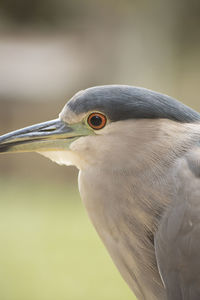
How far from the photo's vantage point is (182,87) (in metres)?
5.56

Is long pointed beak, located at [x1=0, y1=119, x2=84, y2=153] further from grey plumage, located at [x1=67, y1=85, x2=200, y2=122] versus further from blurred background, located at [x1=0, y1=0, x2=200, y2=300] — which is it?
blurred background, located at [x1=0, y1=0, x2=200, y2=300]

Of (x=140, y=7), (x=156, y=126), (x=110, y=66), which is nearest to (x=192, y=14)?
(x=140, y=7)

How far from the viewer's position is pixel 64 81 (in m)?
5.05

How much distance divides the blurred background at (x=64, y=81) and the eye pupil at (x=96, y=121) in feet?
6.26

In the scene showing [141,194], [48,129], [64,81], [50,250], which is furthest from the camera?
[64,81]

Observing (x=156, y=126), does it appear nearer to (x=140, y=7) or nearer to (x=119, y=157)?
(x=119, y=157)

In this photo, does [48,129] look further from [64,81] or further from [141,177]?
[64,81]

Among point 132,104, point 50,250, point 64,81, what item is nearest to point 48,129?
point 132,104

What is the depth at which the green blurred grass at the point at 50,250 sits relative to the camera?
112 inches

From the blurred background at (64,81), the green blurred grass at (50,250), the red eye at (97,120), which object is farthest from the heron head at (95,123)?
the blurred background at (64,81)

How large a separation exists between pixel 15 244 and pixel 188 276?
8.68 ft

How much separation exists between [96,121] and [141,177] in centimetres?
16

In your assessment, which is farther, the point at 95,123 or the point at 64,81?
the point at 64,81

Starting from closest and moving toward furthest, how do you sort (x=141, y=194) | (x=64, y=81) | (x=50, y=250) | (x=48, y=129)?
(x=141, y=194) < (x=48, y=129) < (x=50, y=250) < (x=64, y=81)
